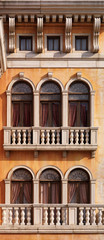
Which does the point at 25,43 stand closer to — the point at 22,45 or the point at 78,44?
the point at 22,45

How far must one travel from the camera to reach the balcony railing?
1894 centimetres

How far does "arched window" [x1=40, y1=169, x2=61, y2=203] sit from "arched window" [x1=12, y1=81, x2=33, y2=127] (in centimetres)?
239

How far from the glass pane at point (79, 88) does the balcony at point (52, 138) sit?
1665 millimetres

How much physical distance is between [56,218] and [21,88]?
5.54 metres

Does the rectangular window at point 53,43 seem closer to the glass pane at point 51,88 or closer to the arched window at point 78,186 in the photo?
the glass pane at point 51,88

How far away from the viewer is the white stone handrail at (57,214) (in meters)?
18.0

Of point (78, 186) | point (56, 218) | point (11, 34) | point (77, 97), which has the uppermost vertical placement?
point (11, 34)

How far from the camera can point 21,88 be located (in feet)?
64.7

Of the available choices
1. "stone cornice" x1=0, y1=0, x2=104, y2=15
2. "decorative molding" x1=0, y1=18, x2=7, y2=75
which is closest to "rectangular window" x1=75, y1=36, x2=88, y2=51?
"stone cornice" x1=0, y1=0, x2=104, y2=15

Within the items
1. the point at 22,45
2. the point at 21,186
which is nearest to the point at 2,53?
the point at 22,45

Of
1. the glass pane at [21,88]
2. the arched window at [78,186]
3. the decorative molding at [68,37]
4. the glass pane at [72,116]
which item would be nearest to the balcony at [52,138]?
the glass pane at [72,116]

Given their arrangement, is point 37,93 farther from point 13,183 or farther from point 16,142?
point 13,183

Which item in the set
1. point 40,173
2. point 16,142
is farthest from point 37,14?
point 40,173

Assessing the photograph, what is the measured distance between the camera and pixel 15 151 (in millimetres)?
19328
